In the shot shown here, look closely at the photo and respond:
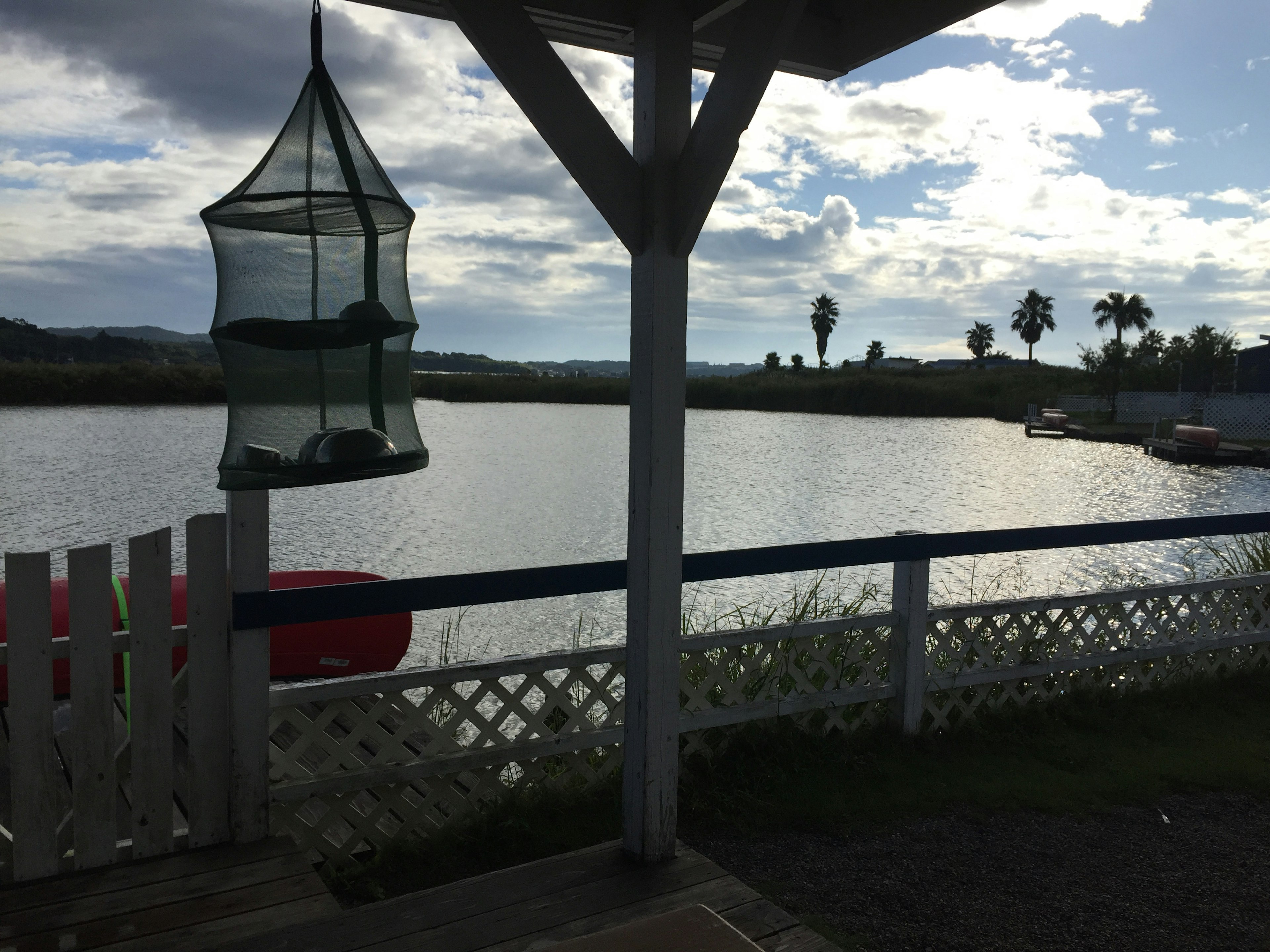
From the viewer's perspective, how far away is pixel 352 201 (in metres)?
1.82

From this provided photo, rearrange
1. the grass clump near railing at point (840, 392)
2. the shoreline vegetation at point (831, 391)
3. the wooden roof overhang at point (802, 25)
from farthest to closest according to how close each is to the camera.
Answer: the grass clump near railing at point (840, 392) → the shoreline vegetation at point (831, 391) → the wooden roof overhang at point (802, 25)

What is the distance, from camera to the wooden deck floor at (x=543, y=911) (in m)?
1.72

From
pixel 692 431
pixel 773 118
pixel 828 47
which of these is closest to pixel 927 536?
pixel 828 47

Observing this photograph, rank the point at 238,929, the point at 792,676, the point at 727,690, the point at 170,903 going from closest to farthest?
the point at 238,929
the point at 170,903
the point at 727,690
the point at 792,676

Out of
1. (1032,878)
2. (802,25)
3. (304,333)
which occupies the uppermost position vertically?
(802,25)

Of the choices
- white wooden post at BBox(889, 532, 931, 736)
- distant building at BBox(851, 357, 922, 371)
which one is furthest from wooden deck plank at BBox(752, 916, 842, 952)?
distant building at BBox(851, 357, 922, 371)

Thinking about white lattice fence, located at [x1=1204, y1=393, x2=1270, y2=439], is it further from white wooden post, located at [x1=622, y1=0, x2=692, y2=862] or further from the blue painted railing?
white wooden post, located at [x1=622, y1=0, x2=692, y2=862]

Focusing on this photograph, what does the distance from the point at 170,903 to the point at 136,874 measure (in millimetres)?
198

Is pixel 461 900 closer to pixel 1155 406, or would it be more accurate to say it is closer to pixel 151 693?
pixel 151 693

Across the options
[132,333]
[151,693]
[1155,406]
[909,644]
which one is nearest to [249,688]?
[151,693]

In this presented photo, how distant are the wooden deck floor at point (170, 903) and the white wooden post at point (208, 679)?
3.9 inches

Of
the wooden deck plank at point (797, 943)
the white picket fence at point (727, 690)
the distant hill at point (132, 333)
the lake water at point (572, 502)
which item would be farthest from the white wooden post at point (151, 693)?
the distant hill at point (132, 333)

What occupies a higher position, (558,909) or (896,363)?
(896,363)

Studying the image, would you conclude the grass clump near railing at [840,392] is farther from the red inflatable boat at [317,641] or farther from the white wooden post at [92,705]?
the white wooden post at [92,705]
